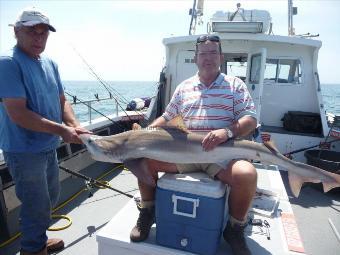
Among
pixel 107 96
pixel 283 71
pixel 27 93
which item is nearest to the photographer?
pixel 27 93

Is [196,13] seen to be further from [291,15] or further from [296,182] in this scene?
[296,182]

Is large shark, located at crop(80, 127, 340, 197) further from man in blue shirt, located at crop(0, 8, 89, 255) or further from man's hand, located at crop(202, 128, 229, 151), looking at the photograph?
man in blue shirt, located at crop(0, 8, 89, 255)

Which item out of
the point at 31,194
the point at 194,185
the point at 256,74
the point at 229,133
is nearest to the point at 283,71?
the point at 256,74

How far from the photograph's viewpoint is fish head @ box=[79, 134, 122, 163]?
275cm

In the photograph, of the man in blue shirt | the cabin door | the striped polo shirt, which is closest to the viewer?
the man in blue shirt

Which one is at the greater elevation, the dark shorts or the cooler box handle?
the dark shorts

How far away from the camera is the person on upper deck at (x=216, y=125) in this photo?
8.65 ft

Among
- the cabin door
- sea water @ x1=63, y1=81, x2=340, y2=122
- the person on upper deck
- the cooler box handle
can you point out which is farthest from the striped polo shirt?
the cabin door

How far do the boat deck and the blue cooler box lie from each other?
0.37m

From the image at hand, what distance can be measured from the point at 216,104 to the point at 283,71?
6.12 m

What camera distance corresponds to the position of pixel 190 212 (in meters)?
2.59

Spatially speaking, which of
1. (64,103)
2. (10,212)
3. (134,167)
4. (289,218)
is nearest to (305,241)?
(289,218)

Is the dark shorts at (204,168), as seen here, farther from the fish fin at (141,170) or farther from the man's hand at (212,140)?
the fish fin at (141,170)

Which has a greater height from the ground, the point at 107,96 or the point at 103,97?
the point at 103,97
